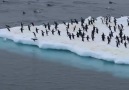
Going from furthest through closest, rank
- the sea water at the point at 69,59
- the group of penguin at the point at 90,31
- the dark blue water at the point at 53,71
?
1. the group of penguin at the point at 90,31
2. the sea water at the point at 69,59
3. the dark blue water at the point at 53,71

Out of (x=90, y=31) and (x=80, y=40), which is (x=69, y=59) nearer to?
(x=80, y=40)

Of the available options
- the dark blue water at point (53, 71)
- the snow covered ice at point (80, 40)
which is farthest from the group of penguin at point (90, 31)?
the dark blue water at point (53, 71)

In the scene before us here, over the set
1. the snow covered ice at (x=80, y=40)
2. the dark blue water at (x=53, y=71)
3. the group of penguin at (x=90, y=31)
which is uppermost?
the group of penguin at (x=90, y=31)

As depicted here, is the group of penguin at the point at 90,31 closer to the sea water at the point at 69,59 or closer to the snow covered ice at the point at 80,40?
the snow covered ice at the point at 80,40

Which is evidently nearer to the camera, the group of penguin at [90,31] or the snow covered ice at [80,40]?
the snow covered ice at [80,40]

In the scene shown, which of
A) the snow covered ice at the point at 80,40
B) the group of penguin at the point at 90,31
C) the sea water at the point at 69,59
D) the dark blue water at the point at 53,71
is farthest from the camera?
the group of penguin at the point at 90,31

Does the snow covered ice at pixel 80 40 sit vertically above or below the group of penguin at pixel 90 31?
below

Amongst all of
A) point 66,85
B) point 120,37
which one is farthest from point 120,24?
point 66,85

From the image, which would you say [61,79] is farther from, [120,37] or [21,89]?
[120,37]

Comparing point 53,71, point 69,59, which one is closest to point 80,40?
point 69,59
